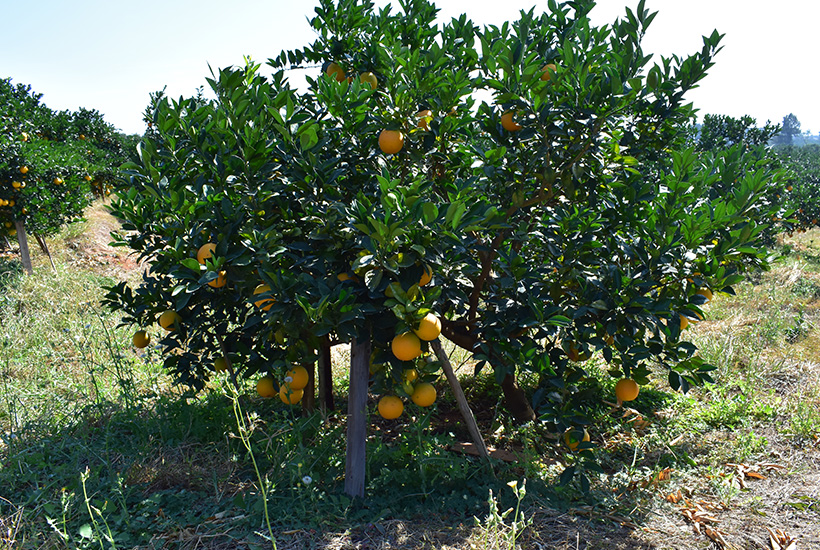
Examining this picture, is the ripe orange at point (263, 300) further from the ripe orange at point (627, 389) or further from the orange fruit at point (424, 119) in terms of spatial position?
the ripe orange at point (627, 389)

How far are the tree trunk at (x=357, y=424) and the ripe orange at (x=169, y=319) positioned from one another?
3.05 ft

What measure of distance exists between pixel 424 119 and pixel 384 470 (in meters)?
1.71

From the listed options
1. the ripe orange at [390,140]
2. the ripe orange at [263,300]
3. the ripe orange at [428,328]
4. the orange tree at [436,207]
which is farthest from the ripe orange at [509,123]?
the ripe orange at [263,300]

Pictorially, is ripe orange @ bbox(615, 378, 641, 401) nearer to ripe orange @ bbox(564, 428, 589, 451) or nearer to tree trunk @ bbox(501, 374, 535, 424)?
ripe orange @ bbox(564, 428, 589, 451)

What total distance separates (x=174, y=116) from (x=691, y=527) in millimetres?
2949

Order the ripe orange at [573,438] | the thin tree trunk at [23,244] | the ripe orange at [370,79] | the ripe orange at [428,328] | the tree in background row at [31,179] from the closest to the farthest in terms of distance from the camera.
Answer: the ripe orange at [428,328]
the ripe orange at [573,438]
the ripe orange at [370,79]
the tree in background row at [31,179]
the thin tree trunk at [23,244]

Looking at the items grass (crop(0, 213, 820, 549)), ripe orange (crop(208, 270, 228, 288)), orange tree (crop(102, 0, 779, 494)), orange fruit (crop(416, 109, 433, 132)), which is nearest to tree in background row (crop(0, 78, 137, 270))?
grass (crop(0, 213, 820, 549))

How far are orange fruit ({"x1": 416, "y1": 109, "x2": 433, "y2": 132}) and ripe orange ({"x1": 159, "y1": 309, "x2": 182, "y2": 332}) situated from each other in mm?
1535

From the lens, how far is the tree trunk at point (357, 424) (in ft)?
7.88

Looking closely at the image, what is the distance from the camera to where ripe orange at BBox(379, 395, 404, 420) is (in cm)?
223

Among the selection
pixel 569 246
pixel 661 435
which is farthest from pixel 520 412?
pixel 569 246

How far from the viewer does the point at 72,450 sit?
2738 millimetres

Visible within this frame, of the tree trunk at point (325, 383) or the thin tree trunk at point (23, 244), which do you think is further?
the thin tree trunk at point (23, 244)

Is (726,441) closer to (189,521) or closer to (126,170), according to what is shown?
(189,521)
